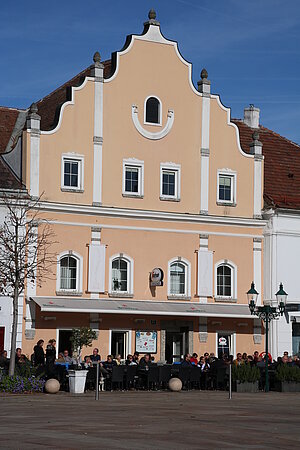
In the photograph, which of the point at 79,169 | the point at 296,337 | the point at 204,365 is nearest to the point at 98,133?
the point at 79,169

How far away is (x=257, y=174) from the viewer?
4741 cm

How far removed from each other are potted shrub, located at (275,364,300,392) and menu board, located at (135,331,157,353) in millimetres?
8788

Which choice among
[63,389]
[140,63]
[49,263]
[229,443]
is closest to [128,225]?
[49,263]

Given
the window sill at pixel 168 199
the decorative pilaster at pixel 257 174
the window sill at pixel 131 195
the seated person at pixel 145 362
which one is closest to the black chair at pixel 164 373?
the seated person at pixel 145 362

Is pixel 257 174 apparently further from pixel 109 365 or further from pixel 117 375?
pixel 117 375

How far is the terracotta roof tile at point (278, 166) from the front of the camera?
1885 inches

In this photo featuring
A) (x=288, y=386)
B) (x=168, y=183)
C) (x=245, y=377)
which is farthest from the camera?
(x=168, y=183)

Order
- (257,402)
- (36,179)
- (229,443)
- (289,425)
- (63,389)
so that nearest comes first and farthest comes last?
(229,443)
(289,425)
(257,402)
(63,389)
(36,179)

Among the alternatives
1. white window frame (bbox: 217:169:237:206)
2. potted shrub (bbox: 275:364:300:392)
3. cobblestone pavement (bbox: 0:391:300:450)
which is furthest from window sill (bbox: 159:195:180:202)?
cobblestone pavement (bbox: 0:391:300:450)

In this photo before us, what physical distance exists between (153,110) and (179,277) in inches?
296

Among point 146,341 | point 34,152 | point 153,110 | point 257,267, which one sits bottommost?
point 146,341

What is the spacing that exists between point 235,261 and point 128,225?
Result: 18.6 feet

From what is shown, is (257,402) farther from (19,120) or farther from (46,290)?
(19,120)

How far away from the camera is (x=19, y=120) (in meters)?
48.0
